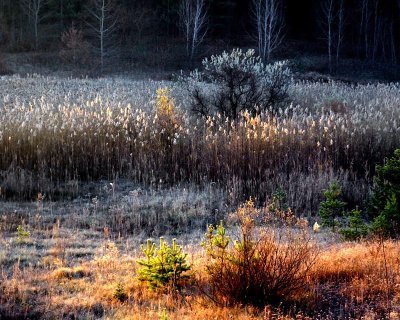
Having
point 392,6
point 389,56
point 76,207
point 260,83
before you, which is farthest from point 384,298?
point 392,6

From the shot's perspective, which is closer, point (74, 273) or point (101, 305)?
point (101, 305)

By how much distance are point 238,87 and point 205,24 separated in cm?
3225

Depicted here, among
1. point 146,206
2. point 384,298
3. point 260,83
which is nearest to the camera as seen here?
point 384,298

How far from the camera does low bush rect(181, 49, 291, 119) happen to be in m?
15.2

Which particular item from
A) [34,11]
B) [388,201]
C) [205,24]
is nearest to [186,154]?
[388,201]

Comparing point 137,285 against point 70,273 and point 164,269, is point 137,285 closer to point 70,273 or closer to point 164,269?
point 164,269

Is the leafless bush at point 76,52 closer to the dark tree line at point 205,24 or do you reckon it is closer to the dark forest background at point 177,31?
the dark forest background at point 177,31

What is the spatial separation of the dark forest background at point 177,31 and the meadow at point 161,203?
3013 cm

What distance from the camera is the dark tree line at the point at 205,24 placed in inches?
1806

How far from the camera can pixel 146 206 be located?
9.41 metres

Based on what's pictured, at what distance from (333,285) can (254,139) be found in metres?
6.20

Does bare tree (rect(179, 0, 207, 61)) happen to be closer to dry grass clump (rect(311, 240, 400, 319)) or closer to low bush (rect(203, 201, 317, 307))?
dry grass clump (rect(311, 240, 400, 319))

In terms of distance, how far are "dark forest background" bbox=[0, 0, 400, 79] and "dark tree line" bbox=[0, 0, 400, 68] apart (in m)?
0.09

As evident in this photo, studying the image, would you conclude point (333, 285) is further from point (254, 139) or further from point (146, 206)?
point (254, 139)
